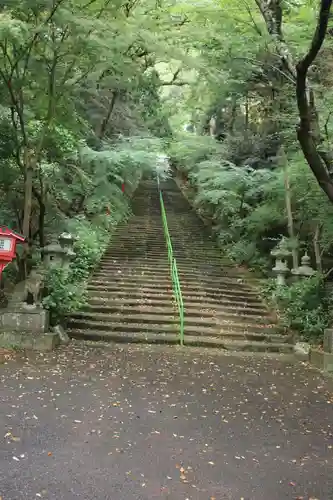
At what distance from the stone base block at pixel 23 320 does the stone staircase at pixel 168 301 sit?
1070mm

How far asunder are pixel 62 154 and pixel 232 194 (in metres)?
5.67

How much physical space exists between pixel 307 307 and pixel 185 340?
271cm

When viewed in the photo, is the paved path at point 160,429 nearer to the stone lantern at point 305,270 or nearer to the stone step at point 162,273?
the stone lantern at point 305,270

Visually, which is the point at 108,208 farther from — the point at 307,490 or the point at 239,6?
the point at 307,490

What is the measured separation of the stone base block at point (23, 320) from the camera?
7.28 metres

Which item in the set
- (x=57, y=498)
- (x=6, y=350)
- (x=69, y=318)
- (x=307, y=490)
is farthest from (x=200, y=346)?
(x=57, y=498)

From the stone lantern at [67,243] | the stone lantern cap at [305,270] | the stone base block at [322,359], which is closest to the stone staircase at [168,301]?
the stone base block at [322,359]

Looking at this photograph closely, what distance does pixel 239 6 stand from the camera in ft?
28.7

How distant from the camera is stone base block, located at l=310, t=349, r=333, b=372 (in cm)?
739

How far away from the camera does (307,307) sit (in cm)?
916

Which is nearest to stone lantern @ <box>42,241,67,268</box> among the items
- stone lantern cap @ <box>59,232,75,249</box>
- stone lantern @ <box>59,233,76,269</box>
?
stone lantern @ <box>59,233,76,269</box>

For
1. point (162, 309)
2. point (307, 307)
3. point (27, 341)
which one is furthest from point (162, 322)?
point (307, 307)

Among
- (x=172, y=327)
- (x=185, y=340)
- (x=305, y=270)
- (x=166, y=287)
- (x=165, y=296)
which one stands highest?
(x=305, y=270)

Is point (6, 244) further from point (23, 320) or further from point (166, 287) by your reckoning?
point (166, 287)
